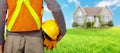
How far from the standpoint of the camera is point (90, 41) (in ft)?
34.5

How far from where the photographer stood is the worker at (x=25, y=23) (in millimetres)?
4508

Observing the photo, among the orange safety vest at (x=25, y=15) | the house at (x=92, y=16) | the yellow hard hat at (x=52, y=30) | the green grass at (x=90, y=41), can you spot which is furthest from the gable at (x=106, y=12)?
the orange safety vest at (x=25, y=15)

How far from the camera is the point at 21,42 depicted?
4609mm

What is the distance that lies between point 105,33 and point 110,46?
152 cm

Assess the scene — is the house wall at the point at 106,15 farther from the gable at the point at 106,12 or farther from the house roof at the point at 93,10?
the house roof at the point at 93,10

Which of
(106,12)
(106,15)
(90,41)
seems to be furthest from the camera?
(106,15)

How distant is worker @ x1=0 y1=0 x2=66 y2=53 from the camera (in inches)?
177

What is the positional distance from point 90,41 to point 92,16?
0.92 m

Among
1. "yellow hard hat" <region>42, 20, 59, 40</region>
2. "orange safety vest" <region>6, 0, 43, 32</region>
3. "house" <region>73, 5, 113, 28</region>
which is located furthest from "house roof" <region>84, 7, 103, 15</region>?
"orange safety vest" <region>6, 0, 43, 32</region>

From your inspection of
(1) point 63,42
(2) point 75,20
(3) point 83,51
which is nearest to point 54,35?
(3) point 83,51

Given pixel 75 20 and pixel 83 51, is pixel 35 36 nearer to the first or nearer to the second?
pixel 83 51

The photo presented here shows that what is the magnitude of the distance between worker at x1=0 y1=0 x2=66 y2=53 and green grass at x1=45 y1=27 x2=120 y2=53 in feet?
13.5

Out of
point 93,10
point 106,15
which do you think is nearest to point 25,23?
point 93,10

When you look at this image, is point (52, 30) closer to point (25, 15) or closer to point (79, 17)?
point (25, 15)
